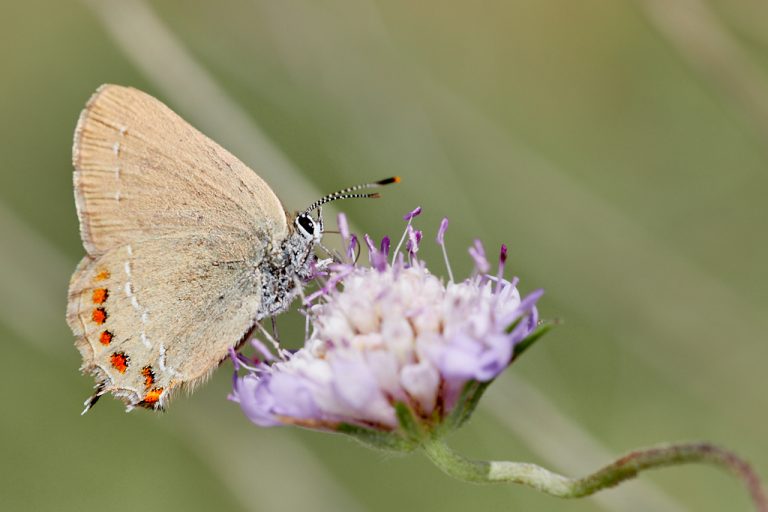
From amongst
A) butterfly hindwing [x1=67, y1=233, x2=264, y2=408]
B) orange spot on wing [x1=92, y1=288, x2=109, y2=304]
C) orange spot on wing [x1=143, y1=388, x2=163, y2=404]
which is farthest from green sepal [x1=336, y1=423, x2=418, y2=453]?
orange spot on wing [x1=92, y1=288, x2=109, y2=304]

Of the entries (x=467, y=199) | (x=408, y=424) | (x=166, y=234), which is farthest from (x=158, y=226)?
(x=467, y=199)

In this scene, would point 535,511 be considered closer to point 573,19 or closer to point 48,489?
point 48,489

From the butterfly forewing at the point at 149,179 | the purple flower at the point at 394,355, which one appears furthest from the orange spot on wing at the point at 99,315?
the purple flower at the point at 394,355

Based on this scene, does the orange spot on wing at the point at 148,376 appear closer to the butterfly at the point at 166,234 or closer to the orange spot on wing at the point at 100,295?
the butterfly at the point at 166,234

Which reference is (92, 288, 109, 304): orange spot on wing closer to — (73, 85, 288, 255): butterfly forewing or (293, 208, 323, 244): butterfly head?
(73, 85, 288, 255): butterfly forewing

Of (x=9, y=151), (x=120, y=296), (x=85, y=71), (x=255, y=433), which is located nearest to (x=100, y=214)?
(x=120, y=296)
